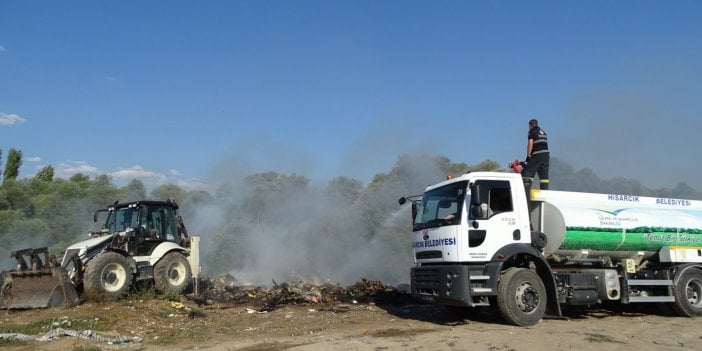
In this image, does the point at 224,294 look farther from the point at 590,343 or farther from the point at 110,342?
the point at 590,343

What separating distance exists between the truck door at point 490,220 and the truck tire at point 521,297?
0.60 metres

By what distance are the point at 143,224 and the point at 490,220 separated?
10.1 metres

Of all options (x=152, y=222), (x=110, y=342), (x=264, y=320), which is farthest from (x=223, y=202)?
(x=110, y=342)

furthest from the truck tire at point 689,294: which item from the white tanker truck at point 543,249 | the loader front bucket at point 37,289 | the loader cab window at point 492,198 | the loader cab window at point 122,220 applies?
the loader front bucket at point 37,289

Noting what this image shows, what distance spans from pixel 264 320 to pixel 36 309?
19.2ft

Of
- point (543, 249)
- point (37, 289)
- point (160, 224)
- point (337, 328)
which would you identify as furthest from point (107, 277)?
point (543, 249)

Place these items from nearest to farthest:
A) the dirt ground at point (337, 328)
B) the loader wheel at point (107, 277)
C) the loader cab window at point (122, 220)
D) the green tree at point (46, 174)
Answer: the dirt ground at point (337, 328), the loader wheel at point (107, 277), the loader cab window at point (122, 220), the green tree at point (46, 174)

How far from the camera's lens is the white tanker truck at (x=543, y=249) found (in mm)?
10461

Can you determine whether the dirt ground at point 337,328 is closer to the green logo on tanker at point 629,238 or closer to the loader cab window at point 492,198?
the green logo on tanker at point 629,238

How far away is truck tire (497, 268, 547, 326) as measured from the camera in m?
10.4

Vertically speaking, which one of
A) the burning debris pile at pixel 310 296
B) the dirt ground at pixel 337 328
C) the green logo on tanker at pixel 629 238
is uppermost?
the green logo on tanker at pixel 629 238

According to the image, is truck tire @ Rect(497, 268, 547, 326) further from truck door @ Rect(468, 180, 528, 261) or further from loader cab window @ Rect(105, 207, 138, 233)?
loader cab window @ Rect(105, 207, 138, 233)

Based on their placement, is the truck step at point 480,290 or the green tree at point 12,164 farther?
the green tree at point 12,164

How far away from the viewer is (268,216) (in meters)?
28.0
